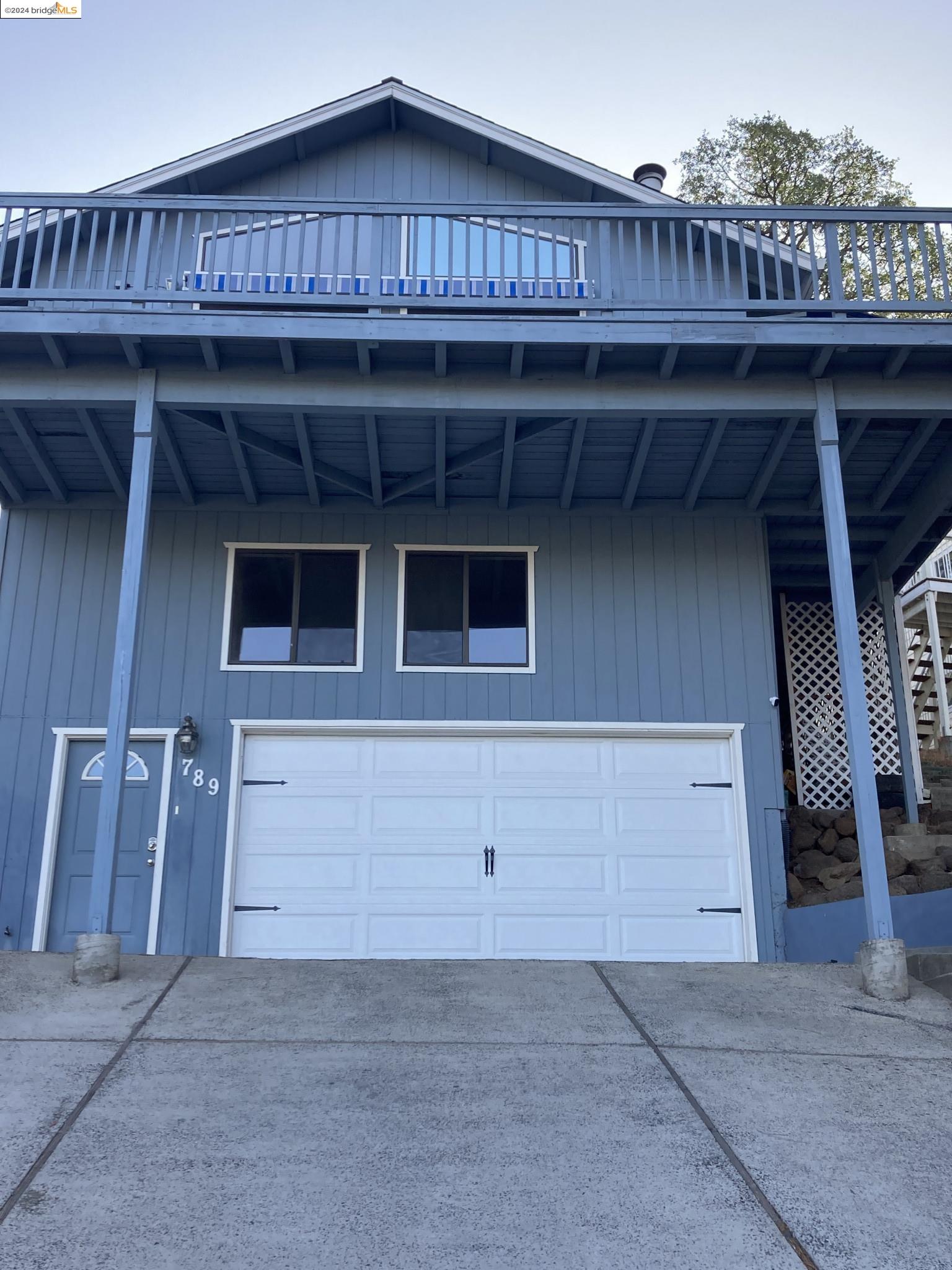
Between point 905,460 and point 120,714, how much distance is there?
596 cm

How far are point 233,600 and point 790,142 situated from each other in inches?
552

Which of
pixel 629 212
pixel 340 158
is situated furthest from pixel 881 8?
pixel 629 212

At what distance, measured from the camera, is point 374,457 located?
7.29 metres

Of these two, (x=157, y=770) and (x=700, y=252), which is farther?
(x=700, y=252)

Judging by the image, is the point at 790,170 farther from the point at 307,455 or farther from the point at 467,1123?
the point at 467,1123

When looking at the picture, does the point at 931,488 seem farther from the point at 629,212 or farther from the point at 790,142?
the point at 790,142

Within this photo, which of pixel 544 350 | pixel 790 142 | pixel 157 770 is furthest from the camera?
pixel 790 142

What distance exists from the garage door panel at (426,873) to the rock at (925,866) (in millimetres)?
3297

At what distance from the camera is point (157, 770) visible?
753cm

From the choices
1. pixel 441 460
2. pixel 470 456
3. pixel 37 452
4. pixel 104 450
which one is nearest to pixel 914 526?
pixel 470 456

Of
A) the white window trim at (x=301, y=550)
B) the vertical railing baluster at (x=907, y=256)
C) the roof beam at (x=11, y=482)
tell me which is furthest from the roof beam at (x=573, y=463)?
the roof beam at (x=11, y=482)

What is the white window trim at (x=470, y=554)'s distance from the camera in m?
7.83

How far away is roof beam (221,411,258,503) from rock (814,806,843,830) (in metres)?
5.74

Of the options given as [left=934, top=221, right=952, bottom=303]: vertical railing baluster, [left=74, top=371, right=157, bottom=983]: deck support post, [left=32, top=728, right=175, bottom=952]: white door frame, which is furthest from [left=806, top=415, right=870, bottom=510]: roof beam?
[left=32, top=728, right=175, bottom=952]: white door frame
